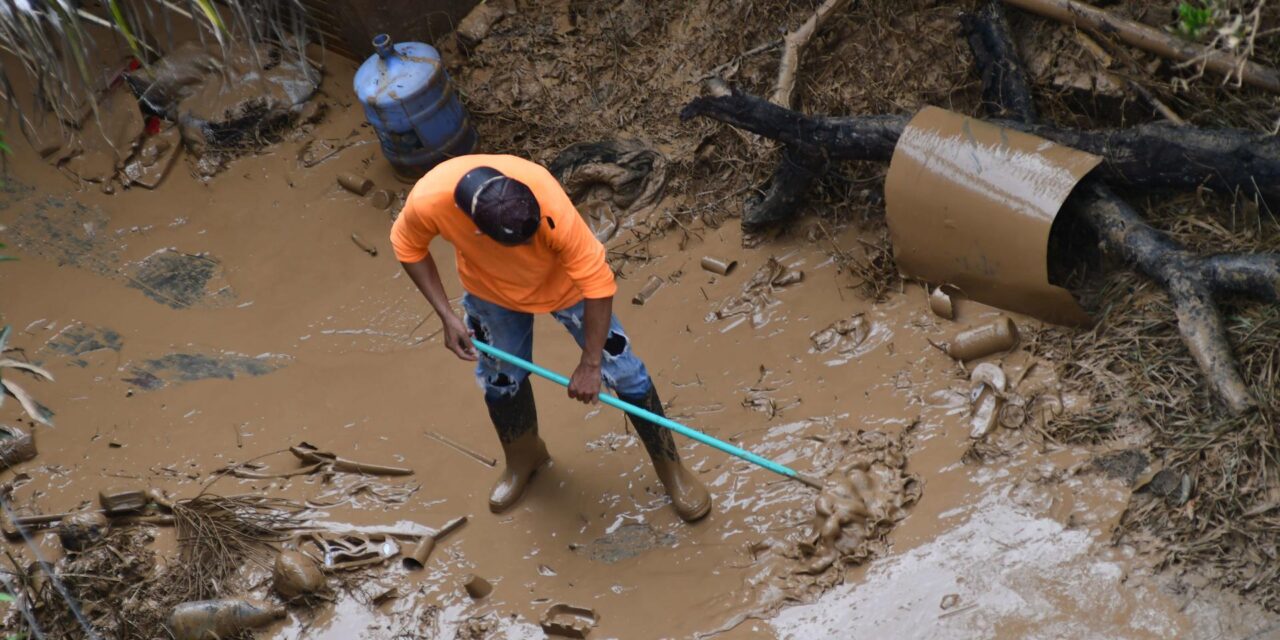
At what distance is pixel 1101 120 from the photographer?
15.2 feet

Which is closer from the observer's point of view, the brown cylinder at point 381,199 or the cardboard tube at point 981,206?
the cardboard tube at point 981,206

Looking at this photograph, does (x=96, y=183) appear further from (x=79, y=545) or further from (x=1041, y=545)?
(x=1041, y=545)

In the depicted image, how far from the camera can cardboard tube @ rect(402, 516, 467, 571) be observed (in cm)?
415

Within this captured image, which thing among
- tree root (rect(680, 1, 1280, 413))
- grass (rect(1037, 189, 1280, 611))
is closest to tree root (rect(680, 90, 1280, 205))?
tree root (rect(680, 1, 1280, 413))

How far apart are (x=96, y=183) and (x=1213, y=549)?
18.8ft

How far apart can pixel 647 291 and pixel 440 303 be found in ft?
4.79

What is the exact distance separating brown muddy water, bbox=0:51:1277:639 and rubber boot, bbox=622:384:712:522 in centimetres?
9

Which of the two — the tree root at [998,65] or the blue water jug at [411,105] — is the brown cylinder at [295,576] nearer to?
the blue water jug at [411,105]

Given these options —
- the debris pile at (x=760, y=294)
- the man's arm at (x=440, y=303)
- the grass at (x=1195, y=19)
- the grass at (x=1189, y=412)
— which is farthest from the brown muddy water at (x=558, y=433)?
the grass at (x=1195, y=19)

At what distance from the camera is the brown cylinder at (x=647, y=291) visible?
16.7 feet

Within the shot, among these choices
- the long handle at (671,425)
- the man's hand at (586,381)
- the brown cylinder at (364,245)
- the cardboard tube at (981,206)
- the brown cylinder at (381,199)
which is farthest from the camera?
the brown cylinder at (381,199)

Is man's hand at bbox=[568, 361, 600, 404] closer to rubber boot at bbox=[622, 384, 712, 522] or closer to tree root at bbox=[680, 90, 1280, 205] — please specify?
rubber boot at bbox=[622, 384, 712, 522]

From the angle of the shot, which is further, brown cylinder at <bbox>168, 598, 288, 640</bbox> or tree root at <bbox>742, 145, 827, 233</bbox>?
tree root at <bbox>742, 145, 827, 233</bbox>

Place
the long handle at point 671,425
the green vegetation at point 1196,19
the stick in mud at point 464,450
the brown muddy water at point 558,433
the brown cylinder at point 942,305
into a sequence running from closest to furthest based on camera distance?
the green vegetation at point 1196,19
the brown muddy water at point 558,433
the long handle at point 671,425
the brown cylinder at point 942,305
the stick in mud at point 464,450
